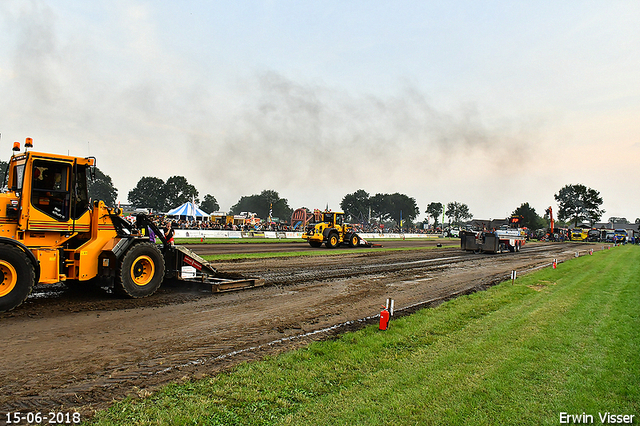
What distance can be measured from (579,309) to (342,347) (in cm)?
644

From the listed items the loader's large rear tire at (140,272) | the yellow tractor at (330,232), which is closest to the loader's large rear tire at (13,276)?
the loader's large rear tire at (140,272)

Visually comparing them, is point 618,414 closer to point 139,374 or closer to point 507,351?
point 507,351

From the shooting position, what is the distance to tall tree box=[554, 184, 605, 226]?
87188 mm

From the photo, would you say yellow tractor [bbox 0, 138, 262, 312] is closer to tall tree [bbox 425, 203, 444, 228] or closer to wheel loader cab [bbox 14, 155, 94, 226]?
wheel loader cab [bbox 14, 155, 94, 226]

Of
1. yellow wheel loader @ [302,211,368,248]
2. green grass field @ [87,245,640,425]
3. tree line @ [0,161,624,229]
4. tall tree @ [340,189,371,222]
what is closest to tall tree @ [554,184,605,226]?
tree line @ [0,161,624,229]

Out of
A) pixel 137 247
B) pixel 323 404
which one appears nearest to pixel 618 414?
pixel 323 404

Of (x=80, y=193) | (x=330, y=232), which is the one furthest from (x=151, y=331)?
(x=330, y=232)

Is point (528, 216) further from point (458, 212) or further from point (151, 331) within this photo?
point (151, 331)

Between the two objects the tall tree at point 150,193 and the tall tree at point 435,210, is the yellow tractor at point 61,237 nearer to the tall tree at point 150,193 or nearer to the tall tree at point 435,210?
the tall tree at point 150,193

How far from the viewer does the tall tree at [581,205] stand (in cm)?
8719

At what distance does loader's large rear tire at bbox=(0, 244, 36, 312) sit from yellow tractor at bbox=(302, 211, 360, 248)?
21066mm

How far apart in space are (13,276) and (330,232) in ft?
71.3

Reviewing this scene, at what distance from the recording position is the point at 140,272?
28.6ft

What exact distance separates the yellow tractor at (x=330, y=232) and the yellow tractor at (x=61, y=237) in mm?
18631
